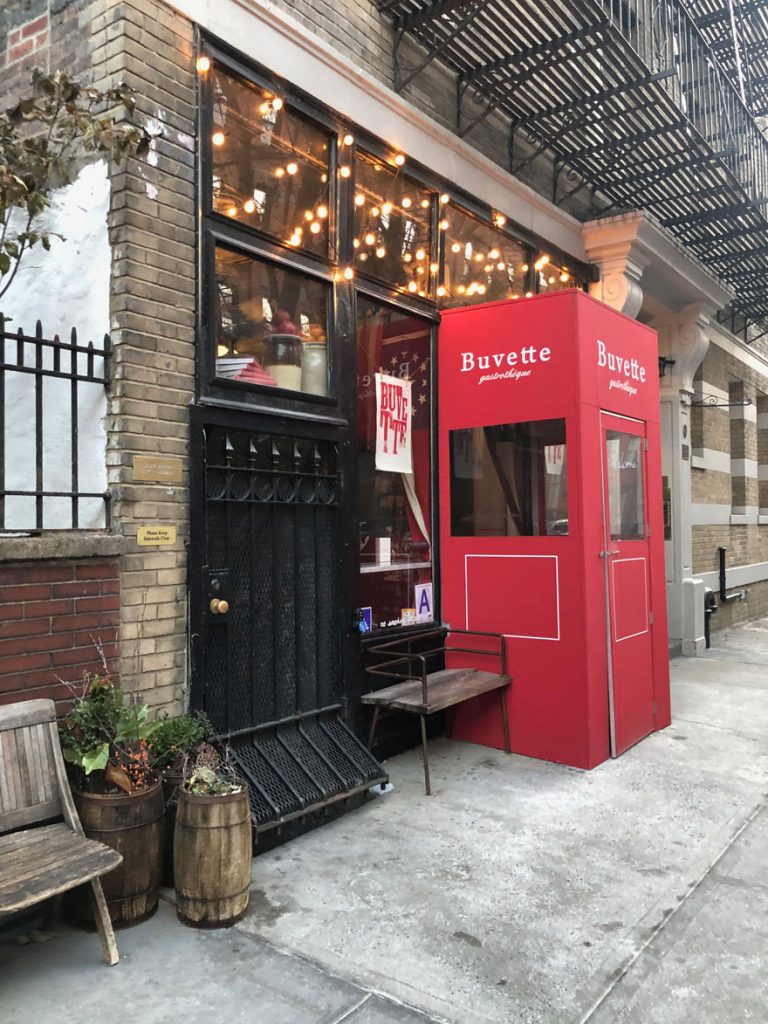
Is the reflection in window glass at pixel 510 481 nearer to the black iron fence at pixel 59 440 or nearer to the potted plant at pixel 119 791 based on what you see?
the black iron fence at pixel 59 440

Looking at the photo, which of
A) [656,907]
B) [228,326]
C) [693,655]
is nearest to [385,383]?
[228,326]

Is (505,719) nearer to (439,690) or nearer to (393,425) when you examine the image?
(439,690)

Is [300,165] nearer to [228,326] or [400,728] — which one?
[228,326]

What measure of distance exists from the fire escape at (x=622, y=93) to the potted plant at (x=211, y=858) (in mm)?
5256

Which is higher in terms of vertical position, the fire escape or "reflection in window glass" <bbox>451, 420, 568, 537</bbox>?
the fire escape

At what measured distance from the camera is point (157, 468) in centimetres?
395

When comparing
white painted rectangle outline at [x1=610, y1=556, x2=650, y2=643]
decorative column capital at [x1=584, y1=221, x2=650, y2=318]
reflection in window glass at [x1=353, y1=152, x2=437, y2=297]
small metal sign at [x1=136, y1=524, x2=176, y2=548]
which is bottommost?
white painted rectangle outline at [x1=610, y1=556, x2=650, y2=643]

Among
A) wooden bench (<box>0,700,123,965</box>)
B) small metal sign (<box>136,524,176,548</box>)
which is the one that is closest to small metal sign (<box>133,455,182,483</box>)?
small metal sign (<box>136,524,176,548</box>)

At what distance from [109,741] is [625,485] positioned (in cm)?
434

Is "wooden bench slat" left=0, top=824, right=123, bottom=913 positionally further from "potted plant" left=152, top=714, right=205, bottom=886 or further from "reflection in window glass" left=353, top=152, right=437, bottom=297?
"reflection in window glass" left=353, top=152, right=437, bottom=297

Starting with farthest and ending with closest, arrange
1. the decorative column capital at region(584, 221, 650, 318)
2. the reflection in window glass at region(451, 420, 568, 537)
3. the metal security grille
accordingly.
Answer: the decorative column capital at region(584, 221, 650, 318)
the reflection in window glass at region(451, 420, 568, 537)
the metal security grille

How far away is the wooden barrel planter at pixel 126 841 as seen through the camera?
125 inches

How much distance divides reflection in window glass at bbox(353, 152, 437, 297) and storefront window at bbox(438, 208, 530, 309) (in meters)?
0.24

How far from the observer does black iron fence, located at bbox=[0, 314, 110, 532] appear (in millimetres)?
3811
